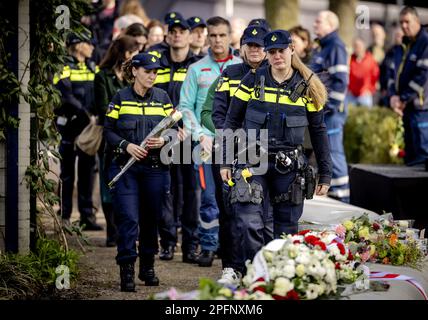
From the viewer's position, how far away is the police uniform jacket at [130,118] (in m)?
9.10

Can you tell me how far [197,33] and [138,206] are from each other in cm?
308

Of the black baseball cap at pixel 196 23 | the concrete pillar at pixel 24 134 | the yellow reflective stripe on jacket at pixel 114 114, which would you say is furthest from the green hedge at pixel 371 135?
the concrete pillar at pixel 24 134

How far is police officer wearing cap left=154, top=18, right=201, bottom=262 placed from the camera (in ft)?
35.3

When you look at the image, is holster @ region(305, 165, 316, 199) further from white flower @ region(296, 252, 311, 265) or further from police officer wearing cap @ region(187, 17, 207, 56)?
police officer wearing cap @ region(187, 17, 207, 56)

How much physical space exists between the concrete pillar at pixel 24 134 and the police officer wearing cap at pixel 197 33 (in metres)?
2.95

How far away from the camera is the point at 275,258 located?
6887 millimetres

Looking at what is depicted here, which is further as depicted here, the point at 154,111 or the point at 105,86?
the point at 105,86

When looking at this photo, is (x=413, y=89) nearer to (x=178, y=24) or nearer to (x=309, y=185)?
(x=178, y=24)

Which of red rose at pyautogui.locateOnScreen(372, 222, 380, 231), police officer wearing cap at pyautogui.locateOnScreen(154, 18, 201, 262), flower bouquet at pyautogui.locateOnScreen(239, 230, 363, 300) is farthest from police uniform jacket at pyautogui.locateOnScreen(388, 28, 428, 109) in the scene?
flower bouquet at pyautogui.locateOnScreen(239, 230, 363, 300)

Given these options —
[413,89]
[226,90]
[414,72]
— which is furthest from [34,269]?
[414,72]

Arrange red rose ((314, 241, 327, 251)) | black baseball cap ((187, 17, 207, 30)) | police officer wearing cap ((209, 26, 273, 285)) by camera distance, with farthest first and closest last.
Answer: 1. black baseball cap ((187, 17, 207, 30))
2. police officer wearing cap ((209, 26, 273, 285))
3. red rose ((314, 241, 327, 251))

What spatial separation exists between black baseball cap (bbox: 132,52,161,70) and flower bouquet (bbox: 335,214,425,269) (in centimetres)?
208

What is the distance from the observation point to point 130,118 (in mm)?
9109
